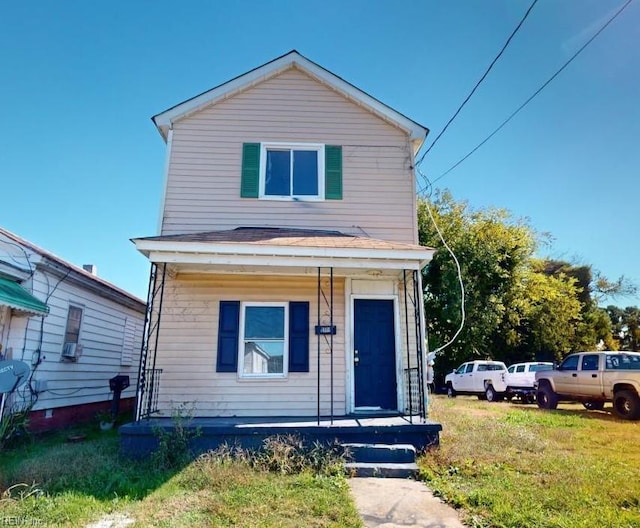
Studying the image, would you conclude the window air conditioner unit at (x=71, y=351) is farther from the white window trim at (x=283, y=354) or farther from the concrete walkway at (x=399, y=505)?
the concrete walkway at (x=399, y=505)

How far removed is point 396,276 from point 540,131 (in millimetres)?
5487

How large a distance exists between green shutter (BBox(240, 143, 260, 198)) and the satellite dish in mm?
4769

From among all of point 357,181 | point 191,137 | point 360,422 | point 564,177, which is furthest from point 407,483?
point 564,177

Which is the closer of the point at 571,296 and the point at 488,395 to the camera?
the point at 488,395

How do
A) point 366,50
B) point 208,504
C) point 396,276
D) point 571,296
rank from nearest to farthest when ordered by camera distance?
point 208,504 < point 396,276 < point 366,50 < point 571,296

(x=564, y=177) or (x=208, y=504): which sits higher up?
(x=564, y=177)

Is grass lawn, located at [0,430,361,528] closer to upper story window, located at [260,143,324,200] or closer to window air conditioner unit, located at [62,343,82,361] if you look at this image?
window air conditioner unit, located at [62,343,82,361]

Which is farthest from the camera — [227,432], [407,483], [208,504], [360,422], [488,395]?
[488,395]

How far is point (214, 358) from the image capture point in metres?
7.66

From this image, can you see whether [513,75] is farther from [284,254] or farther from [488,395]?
[488,395]

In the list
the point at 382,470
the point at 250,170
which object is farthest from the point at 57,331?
the point at 382,470

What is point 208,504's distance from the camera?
4.34 metres

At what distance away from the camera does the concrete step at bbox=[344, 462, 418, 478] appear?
5531 millimetres

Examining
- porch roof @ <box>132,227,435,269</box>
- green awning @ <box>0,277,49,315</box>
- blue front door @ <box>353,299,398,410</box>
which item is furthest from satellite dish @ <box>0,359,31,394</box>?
blue front door @ <box>353,299,398,410</box>
